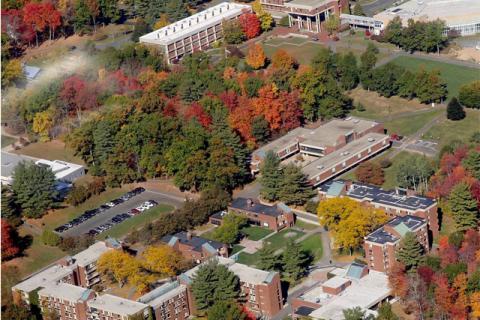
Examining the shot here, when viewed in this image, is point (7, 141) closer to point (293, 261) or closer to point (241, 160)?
point (241, 160)

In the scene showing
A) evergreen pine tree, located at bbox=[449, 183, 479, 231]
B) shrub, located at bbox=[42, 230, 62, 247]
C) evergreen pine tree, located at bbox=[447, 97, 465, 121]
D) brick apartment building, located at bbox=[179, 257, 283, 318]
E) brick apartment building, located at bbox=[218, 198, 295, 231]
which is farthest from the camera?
evergreen pine tree, located at bbox=[447, 97, 465, 121]

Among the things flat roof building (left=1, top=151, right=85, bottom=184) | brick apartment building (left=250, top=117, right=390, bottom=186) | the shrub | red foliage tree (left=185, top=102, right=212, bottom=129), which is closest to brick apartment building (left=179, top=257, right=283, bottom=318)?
the shrub

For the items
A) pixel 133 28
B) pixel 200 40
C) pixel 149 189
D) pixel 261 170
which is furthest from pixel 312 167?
pixel 133 28

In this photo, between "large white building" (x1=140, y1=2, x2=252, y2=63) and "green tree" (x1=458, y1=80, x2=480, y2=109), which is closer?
"green tree" (x1=458, y1=80, x2=480, y2=109)

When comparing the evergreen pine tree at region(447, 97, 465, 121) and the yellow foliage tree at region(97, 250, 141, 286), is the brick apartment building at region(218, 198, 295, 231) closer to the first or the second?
the yellow foliage tree at region(97, 250, 141, 286)

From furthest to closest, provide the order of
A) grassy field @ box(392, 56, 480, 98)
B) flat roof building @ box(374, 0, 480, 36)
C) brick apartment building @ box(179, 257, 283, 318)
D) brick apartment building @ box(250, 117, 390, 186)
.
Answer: flat roof building @ box(374, 0, 480, 36) → grassy field @ box(392, 56, 480, 98) → brick apartment building @ box(250, 117, 390, 186) → brick apartment building @ box(179, 257, 283, 318)

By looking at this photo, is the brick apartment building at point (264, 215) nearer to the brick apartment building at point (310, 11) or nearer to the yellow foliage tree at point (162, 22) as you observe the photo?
the brick apartment building at point (310, 11)

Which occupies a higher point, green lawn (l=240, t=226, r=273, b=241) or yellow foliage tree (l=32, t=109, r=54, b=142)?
yellow foliage tree (l=32, t=109, r=54, b=142)

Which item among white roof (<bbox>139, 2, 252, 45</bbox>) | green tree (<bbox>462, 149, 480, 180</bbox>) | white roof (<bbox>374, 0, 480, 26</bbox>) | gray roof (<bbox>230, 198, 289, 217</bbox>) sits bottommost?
gray roof (<bbox>230, 198, 289, 217</bbox>)
